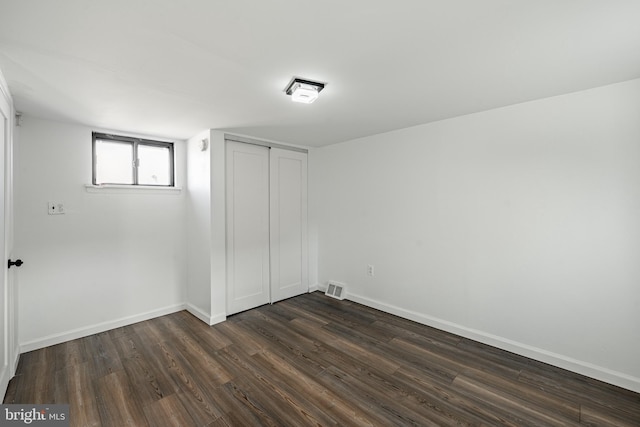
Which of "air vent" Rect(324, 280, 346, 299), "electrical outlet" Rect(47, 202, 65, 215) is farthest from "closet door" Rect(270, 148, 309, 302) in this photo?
"electrical outlet" Rect(47, 202, 65, 215)

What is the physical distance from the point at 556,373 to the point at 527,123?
6.86ft

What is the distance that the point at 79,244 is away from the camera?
113 inches

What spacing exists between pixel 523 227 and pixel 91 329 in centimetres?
440

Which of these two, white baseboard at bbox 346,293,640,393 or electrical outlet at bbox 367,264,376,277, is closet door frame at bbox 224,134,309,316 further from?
white baseboard at bbox 346,293,640,393

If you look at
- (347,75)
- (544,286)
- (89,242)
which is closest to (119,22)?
(347,75)

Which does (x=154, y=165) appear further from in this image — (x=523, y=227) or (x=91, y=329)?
(x=523, y=227)

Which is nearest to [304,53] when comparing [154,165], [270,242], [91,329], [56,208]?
[270,242]

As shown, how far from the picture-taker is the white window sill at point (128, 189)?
115 inches

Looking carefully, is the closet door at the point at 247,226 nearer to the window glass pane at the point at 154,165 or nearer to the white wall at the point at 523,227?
the window glass pane at the point at 154,165

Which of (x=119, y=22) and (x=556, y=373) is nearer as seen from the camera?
(x=119, y=22)

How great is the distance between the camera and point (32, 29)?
4.40ft

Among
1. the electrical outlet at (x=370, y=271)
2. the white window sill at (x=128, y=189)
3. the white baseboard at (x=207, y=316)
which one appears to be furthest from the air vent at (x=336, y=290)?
the white window sill at (x=128, y=189)

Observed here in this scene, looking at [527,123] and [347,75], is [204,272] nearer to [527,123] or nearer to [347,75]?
[347,75]

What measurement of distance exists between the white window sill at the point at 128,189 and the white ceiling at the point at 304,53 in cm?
75
